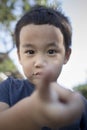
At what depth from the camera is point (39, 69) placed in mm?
903

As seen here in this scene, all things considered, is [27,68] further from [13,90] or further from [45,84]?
[45,84]

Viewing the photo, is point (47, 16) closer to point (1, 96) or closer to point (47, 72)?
point (1, 96)

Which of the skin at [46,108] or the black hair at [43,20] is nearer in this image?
the skin at [46,108]

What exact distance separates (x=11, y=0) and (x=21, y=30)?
24.7 ft

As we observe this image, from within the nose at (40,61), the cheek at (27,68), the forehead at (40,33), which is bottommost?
the cheek at (27,68)

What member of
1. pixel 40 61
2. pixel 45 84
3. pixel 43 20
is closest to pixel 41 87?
pixel 45 84

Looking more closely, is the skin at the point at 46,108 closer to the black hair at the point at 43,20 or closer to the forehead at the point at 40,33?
the forehead at the point at 40,33

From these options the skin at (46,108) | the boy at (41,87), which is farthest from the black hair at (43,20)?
the skin at (46,108)

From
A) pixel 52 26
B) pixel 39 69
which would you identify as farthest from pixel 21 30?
pixel 39 69

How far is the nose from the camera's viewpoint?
0.89 meters

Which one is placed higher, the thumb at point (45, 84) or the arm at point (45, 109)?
the thumb at point (45, 84)

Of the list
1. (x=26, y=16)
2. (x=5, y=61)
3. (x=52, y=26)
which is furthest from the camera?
(x=5, y=61)

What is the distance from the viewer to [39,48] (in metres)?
0.92

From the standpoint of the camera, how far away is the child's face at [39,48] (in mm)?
919
